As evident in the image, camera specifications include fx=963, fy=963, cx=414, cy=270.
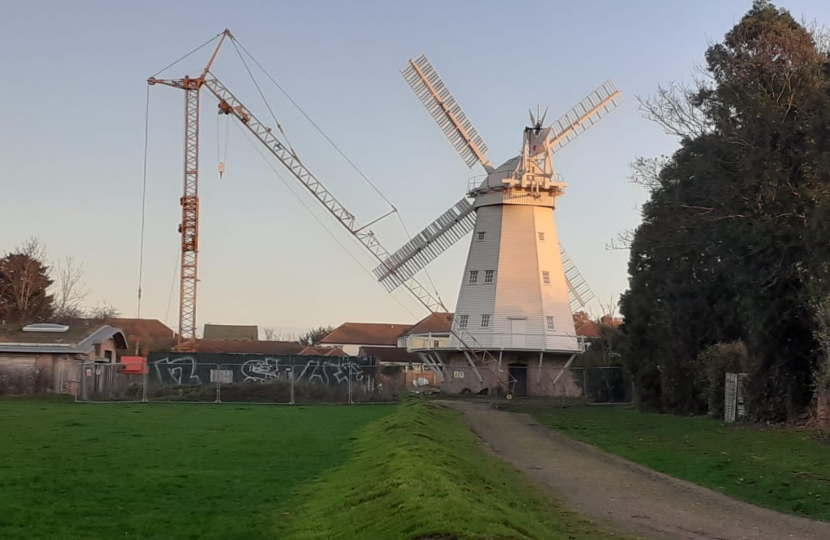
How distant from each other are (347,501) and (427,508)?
8.40 feet

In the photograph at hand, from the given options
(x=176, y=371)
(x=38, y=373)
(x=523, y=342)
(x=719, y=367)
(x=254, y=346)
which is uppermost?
(x=523, y=342)

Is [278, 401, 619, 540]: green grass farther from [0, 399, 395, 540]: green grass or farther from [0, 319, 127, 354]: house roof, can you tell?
[0, 319, 127, 354]: house roof

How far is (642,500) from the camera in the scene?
14.6 metres

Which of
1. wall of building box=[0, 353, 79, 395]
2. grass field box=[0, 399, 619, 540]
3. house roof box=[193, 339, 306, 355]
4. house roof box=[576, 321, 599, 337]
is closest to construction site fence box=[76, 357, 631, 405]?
wall of building box=[0, 353, 79, 395]

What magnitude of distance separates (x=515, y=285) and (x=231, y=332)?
7117 centimetres

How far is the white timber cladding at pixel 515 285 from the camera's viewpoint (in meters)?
53.8

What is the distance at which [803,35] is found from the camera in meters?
29.0

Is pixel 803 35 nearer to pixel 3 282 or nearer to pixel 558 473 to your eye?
pixel 558 473

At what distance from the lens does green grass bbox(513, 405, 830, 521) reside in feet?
49.5

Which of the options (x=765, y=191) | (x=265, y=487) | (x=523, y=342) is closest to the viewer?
(x=265, y=487)

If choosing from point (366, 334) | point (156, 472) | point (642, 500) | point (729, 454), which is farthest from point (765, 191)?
point (366, 334)

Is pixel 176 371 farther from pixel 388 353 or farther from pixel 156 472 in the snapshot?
pixel 388 353

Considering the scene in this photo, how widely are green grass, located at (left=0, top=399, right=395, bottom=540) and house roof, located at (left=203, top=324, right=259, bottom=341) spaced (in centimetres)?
8641

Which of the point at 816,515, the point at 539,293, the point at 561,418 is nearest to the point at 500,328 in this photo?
the point at 539,293
